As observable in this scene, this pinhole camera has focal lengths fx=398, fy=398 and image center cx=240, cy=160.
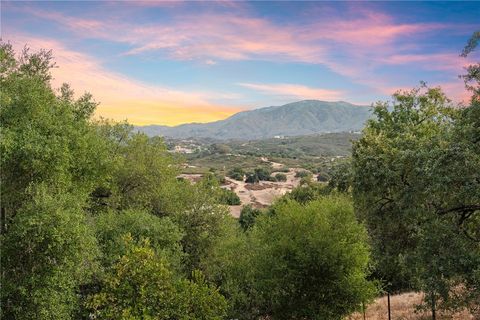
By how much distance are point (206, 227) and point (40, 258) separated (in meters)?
18.7

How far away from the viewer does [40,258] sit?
18266 millimetres

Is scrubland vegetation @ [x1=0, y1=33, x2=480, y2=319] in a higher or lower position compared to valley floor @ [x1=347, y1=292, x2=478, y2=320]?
higher

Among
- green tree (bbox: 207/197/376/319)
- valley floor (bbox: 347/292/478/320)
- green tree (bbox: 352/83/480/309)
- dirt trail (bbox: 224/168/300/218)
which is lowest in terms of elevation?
dirt trail (bbox: 224/168/300/218)

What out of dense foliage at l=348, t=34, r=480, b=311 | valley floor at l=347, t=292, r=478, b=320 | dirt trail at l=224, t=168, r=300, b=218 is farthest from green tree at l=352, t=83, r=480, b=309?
dirt trail at l=224, t=168, r=300, b=218

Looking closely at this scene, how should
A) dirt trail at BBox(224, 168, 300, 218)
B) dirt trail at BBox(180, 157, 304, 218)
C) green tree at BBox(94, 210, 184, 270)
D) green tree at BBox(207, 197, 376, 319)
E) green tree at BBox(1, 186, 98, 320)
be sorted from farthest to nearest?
dirt trail at BBox(180, 157, 304, 218) < dirt trail at BBox(224, 168, 300, 218) < green tree at BBox(207, 197, 376, 319) < green tree at BBox(94, 210, 184, 270) < green tree at BBox(1, 186, 98, 320)

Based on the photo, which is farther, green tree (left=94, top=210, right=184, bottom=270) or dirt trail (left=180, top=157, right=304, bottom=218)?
dirt trail (left=180, top=157, right=304, bottom=218)

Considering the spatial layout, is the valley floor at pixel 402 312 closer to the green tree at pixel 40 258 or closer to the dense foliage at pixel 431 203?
the dense foliage at pixel 431 203

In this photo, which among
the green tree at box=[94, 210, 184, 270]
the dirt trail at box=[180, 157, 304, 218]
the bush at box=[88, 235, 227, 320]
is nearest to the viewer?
the bush at box=[88, 235, 227, 320]

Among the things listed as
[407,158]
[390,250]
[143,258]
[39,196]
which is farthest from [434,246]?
[39,196]

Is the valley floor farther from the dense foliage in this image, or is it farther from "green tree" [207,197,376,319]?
the dense foliage

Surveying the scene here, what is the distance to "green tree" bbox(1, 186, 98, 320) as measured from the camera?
58.0ft

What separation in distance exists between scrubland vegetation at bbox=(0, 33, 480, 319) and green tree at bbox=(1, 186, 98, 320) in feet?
0.21

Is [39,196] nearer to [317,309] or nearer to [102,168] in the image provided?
[102,168]

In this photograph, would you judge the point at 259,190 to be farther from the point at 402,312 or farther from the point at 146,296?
the point at 146,296
